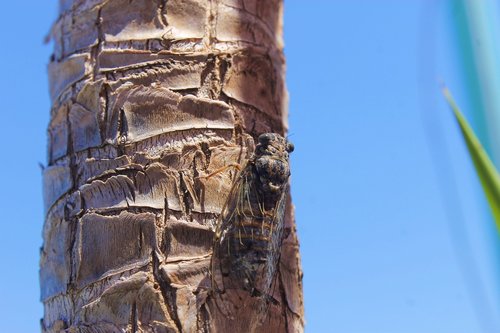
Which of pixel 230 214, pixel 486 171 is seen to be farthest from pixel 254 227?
pixel 486 171

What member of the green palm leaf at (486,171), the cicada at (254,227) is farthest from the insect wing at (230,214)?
the green palm leaf at (486,171)

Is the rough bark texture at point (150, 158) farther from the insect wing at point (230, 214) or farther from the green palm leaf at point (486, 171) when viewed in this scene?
the green palm leaf at point (486, 171)

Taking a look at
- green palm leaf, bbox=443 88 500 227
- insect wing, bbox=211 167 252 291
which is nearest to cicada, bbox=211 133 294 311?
insect wing, bbox=211 167 252 291

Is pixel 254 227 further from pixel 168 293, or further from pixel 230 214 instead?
pixel 168 293

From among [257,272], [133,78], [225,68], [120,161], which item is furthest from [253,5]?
[257,272]

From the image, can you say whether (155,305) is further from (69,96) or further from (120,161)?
(69,96)
